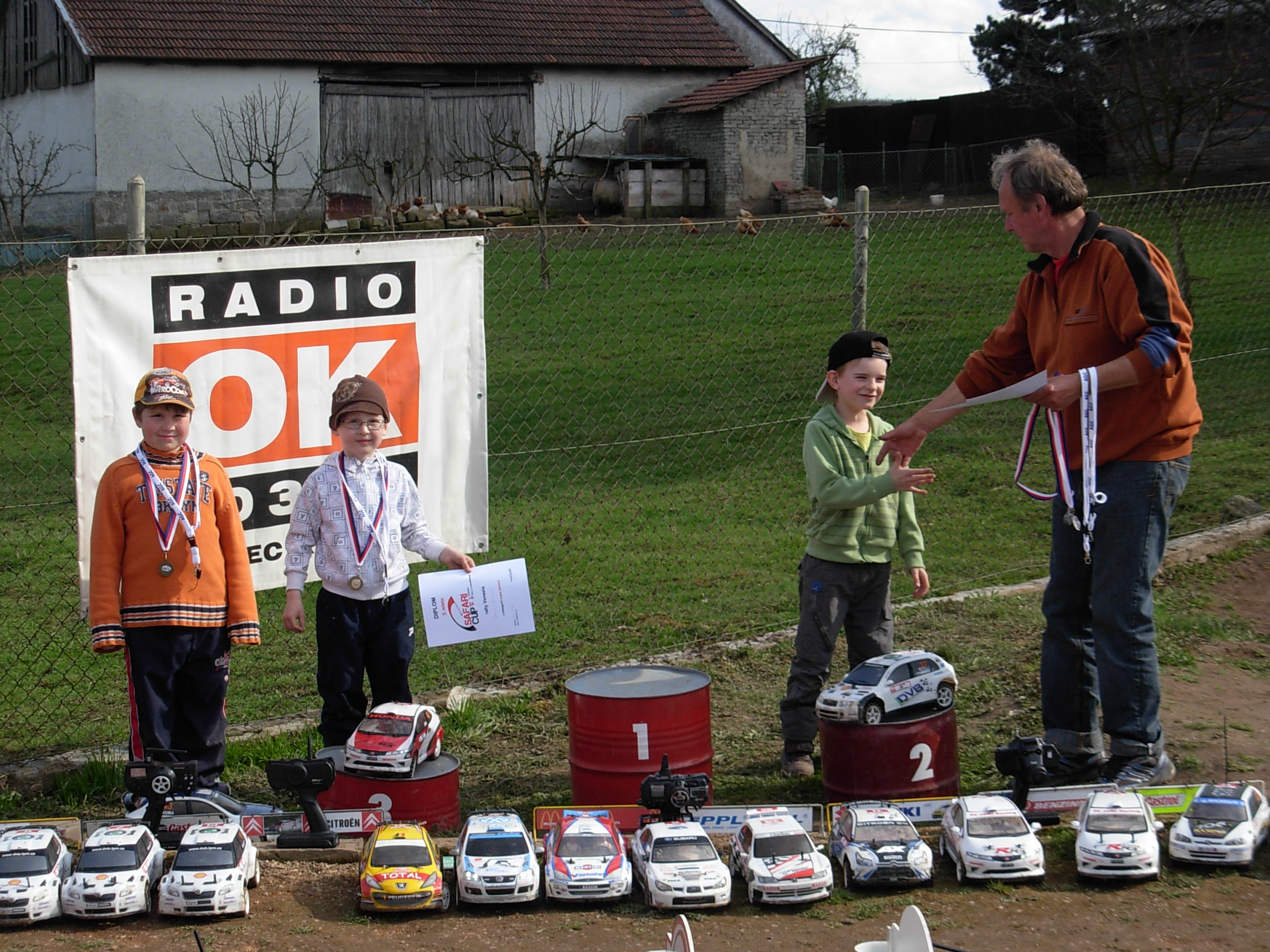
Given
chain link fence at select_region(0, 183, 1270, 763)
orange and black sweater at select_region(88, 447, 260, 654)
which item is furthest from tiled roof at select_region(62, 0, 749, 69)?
orange and black sweater at select_region(88, 447, 260, 654)

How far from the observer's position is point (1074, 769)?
4668 millimetres

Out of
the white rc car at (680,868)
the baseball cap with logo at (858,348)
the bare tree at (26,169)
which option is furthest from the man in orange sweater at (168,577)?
the bare tree at (26,169)

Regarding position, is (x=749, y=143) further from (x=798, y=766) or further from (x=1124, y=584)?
(x=1124, y=584)

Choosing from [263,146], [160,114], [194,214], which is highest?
[160,114]

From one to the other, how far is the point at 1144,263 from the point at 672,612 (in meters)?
3.77

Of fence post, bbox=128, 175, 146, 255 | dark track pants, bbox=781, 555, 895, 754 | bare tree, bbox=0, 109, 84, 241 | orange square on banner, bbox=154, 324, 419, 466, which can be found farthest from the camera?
bare tree, bbox=0, 109, 84, 241

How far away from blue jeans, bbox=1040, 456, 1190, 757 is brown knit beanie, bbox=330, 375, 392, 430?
8.37 ft

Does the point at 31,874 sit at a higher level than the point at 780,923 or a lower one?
higher

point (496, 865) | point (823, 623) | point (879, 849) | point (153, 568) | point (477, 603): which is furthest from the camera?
point (477, 603)

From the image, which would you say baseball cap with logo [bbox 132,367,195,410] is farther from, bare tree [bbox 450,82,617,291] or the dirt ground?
bare tree [bbox 450,82,617,291]

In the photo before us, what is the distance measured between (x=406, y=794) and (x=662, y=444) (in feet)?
23.7

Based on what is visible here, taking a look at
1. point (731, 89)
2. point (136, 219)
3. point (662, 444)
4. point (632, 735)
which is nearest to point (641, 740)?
point (632, 735)

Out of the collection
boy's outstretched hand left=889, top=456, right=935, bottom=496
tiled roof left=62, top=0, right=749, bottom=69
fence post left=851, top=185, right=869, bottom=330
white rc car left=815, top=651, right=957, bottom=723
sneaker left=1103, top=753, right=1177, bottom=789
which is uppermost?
tiled roof left=62, top=0, right=749, bottom=69

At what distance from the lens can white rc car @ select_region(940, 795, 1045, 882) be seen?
154 inches
